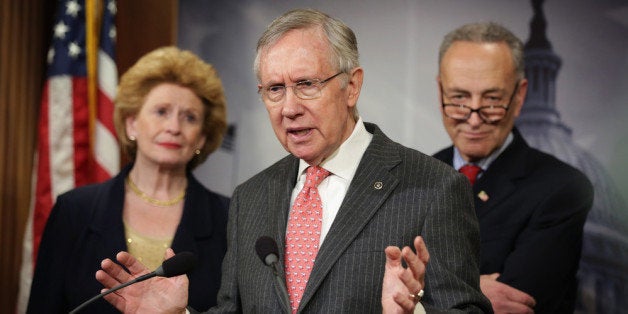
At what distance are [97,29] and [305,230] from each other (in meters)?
2.52

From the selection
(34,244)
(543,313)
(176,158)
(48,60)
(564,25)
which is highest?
(564,25)

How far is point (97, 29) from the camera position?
425 centimetres

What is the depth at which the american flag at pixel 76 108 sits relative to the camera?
409 centimetres

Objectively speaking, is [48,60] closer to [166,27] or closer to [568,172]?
[166,27]

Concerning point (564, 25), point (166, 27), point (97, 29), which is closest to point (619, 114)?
point (564, 25)

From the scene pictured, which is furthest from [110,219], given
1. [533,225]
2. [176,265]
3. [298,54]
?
[533,225]

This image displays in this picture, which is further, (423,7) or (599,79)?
(423,7)

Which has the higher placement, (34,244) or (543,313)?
(543,313)

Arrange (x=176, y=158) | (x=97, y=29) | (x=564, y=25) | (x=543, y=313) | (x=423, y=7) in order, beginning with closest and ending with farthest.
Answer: (x=543, y=313) < (x=176, y=158) < (x=564, y=25) < (x=423, y=7) < (x=97, y=29)

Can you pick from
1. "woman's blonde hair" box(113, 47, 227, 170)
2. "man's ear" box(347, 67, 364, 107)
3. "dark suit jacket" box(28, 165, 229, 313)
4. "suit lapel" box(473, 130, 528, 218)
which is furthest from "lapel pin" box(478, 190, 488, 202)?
"woman's blonde hair" box(113, 47, 227, 170)

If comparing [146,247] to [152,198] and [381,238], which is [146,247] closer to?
[152,198]

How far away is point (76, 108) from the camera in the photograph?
418cm

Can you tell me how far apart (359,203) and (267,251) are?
0.32 m

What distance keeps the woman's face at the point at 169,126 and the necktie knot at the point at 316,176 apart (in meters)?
1.22
